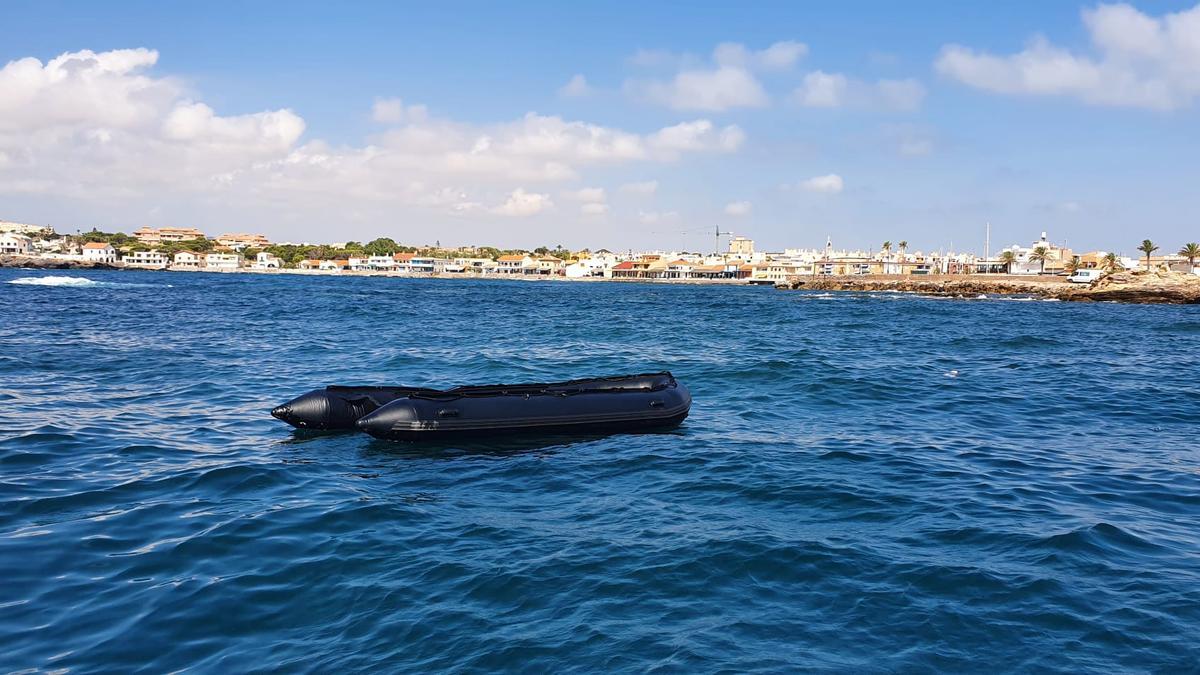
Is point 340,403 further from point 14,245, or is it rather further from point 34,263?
point 14,245

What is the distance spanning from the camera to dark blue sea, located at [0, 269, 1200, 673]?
22.4 ft

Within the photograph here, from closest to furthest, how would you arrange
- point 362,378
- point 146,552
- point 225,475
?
1. point 146,552
2. point 225,475
3. point 362,378

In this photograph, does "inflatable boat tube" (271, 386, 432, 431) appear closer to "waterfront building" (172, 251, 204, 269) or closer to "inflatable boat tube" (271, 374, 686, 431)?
"inflatable boat tube" (271, 374, 686, 431)

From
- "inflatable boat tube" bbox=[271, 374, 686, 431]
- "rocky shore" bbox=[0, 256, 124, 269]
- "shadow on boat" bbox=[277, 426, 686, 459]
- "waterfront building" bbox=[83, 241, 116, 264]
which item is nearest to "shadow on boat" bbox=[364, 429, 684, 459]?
"shadow on boat" bbox=[277, 426, 686, 459]

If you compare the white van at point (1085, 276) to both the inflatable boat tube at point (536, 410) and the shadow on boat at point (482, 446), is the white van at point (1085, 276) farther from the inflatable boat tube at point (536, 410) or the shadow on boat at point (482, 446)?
the shadow on boat at point (482, 446)

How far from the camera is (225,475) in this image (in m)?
12.0

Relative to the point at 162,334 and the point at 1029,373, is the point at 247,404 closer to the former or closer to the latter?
the point at 162,334

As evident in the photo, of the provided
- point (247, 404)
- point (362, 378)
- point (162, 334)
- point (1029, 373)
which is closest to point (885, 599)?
point (247, 404)

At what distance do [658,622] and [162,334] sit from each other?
34.1 m

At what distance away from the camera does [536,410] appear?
14828 mm

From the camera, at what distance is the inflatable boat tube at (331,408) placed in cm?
1511

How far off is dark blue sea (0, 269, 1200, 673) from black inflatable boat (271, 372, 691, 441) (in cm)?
43

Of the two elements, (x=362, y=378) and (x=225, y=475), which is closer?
(x=225, y=475)

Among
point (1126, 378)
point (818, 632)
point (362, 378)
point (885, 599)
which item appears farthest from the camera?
point (1126, 378)
